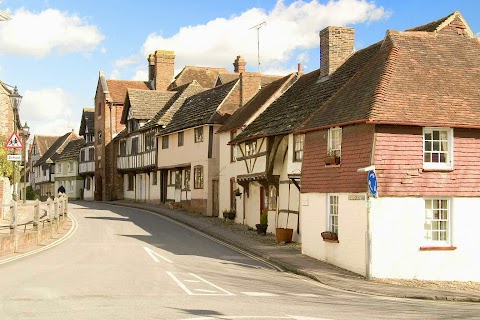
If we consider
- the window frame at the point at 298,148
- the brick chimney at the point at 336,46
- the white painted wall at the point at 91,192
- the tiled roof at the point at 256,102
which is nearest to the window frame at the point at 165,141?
the tiled roof at the point at 256,102

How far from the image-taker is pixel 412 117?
846 inches

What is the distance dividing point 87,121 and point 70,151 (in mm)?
12063

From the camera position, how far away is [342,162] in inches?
Answer: 912

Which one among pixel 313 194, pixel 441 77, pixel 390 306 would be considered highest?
pixel 441 77

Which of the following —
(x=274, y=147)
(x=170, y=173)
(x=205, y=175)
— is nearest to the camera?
→ (x=274, y=147)

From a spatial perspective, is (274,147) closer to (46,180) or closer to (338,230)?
(338,230)

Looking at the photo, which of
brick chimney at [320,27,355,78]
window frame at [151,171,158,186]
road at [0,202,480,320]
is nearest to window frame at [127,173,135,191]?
window frame at [151,171,158,186]

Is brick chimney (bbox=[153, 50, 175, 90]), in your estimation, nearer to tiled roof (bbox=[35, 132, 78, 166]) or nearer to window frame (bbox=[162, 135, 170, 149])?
window frame (bbox=[162, 135, 170, 149])

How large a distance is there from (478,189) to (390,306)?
8.37m

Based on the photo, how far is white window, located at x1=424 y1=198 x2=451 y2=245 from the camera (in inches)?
855

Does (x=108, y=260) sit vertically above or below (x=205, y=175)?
below

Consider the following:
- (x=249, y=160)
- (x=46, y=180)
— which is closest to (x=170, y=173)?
(x=249, y=160)

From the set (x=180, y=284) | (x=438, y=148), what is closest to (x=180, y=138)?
(x=438, y=148)

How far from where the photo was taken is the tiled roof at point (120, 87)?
220 ft
